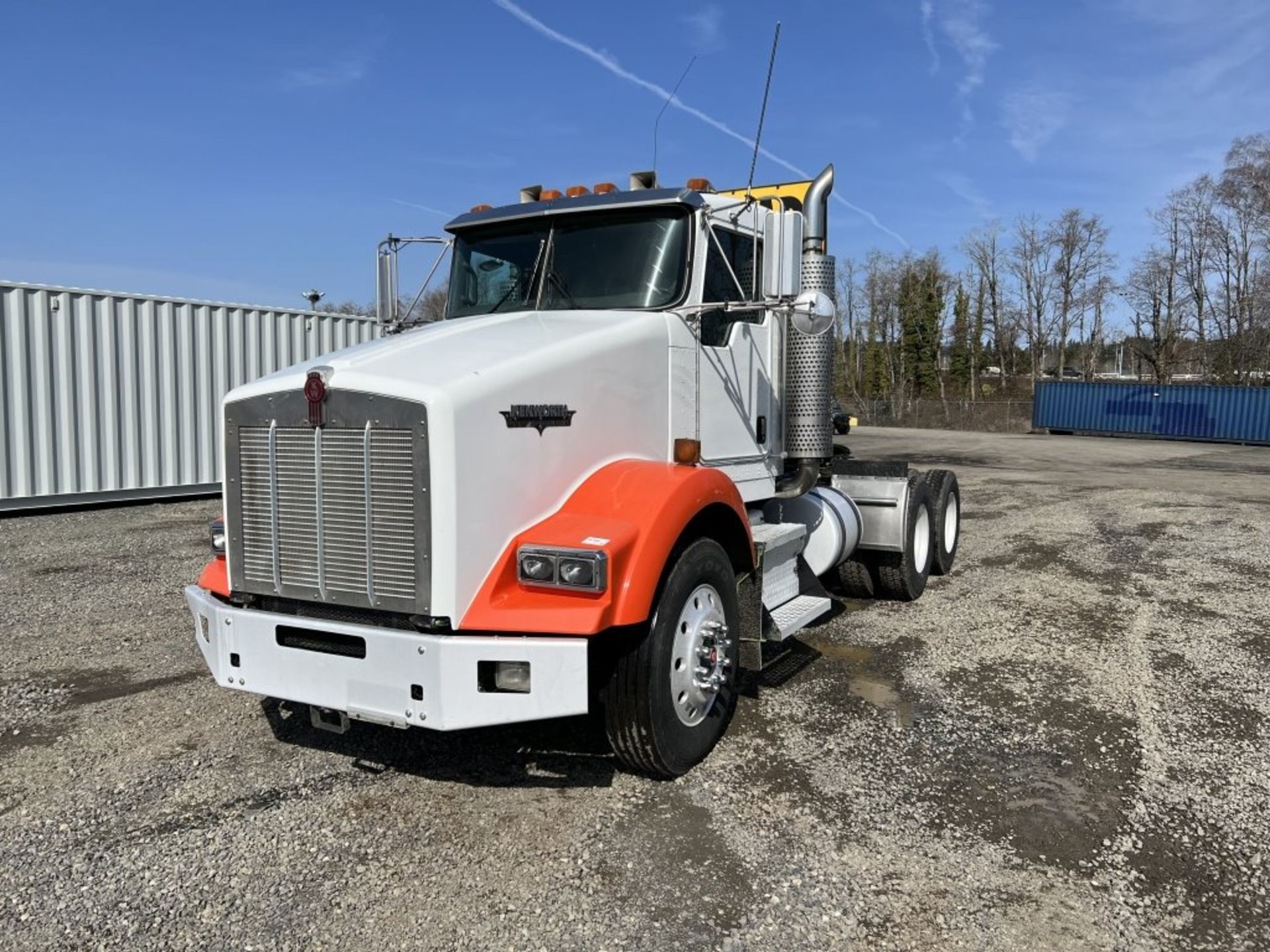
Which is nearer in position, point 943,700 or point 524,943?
point 524,943

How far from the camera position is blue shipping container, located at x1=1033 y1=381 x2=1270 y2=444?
3516cm

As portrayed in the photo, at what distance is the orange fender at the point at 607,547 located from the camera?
3201 millimetres

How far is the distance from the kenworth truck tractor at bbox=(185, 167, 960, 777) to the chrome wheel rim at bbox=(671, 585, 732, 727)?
0.01 m

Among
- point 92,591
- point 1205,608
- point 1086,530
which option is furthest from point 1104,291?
point 92,591

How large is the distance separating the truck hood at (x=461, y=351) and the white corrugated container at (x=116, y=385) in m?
9.43

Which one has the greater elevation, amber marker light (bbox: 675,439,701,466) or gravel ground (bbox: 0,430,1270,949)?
amber marker light (bbox: 675,439,701,466)

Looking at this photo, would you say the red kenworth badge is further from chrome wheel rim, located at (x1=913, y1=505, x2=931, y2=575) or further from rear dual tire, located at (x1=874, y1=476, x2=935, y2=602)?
chrome wheel rim, located at (x1=913, y1=505, x2=931, y2=575)

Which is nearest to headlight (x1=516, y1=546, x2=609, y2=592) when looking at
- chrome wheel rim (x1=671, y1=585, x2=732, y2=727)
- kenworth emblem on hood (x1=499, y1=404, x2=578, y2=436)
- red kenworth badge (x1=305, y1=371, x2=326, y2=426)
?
kenworth emblem on hood (x1=499, y1=404, x2=578, y2=436)

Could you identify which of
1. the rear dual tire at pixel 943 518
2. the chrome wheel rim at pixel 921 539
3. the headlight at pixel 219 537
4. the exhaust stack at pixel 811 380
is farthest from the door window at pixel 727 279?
the rear dual tire at pixel 943 518

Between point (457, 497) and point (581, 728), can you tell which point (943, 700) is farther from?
point (457, 497)

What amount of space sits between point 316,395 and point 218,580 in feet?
3.61

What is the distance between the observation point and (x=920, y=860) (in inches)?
128

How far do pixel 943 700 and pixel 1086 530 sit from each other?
7488 mm

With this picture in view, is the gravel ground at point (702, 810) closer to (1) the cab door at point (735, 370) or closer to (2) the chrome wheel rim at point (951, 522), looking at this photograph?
(1) the cab door at point (735, 370)
